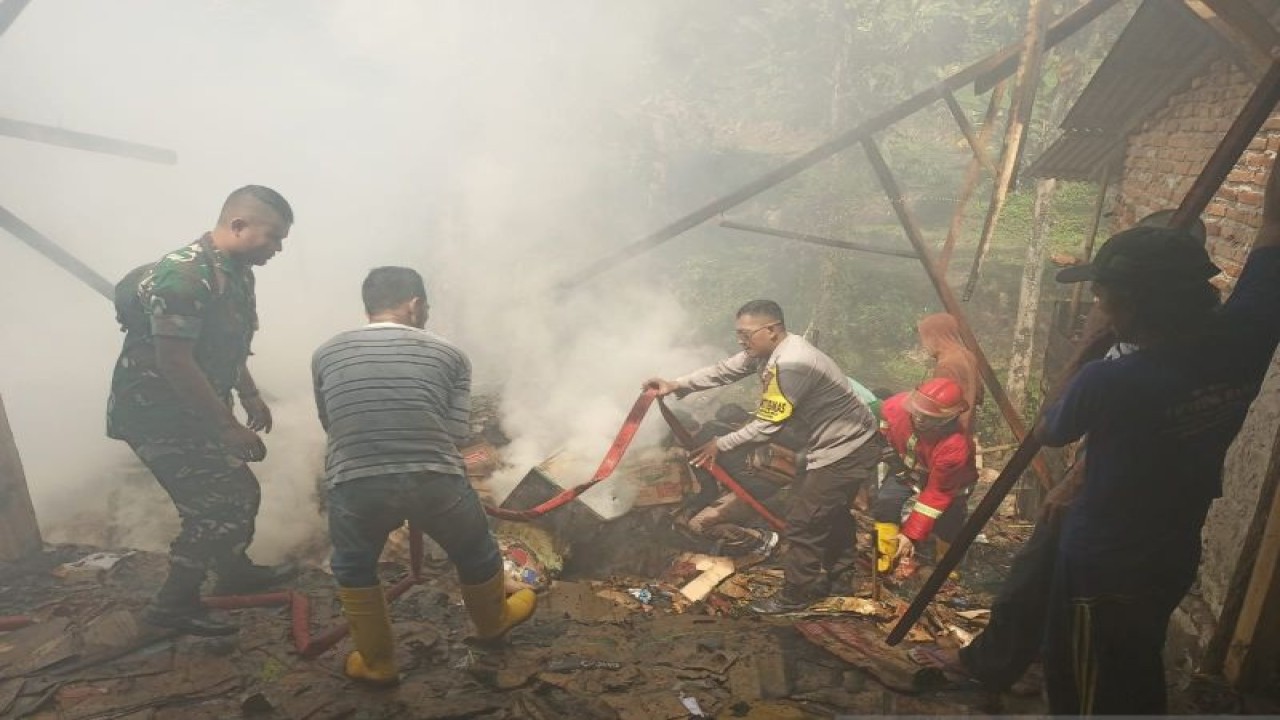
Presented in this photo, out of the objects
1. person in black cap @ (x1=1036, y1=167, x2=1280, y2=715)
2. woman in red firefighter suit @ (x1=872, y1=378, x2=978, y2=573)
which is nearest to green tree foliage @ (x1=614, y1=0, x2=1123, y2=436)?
woman in red firefighter suit @ (x1=872, y1=378, x2=978, y2=573)

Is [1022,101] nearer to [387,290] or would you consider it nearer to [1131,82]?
[1131,82]

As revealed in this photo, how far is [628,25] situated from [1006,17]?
1205 centimetres

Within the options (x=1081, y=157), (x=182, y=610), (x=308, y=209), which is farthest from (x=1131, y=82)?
(x=308, y=209)

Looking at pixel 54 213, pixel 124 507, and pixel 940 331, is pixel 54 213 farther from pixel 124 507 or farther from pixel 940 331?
pixel 940 331

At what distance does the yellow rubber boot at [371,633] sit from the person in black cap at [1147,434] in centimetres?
318

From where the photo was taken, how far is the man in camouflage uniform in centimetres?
378

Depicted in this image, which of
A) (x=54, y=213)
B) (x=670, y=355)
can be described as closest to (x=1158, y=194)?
(x=670, y=355)

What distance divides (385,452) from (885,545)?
402 cm

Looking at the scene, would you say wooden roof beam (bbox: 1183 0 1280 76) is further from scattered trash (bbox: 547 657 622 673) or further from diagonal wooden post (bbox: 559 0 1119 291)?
scattered trash (bbox: 547 657 622 673)

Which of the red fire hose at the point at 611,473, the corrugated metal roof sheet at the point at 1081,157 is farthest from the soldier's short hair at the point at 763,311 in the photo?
the corrugated metal roof sheet at the point at 1081,157

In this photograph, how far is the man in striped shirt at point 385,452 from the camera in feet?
10.7

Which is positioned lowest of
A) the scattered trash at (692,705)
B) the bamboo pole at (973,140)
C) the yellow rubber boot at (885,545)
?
the scattered trash at (692,705)

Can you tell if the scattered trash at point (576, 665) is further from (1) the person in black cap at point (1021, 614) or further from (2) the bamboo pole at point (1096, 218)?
(2) the bamboo pole at point (1096, 218)

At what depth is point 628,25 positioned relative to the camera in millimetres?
22516
